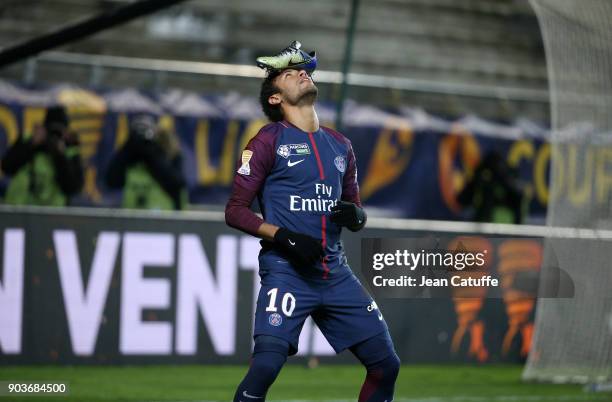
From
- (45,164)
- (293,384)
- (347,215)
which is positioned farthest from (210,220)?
(347,215)

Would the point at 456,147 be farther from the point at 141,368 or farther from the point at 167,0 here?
the point at 167,0

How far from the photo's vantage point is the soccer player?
5.33m

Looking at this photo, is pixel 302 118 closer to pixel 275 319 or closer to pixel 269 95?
pixel 269 95

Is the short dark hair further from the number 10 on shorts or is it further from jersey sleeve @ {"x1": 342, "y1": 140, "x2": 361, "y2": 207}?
the number 10 on shorts

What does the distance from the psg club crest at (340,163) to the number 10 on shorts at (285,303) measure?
0.67 m

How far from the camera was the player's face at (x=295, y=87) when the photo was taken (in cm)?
558

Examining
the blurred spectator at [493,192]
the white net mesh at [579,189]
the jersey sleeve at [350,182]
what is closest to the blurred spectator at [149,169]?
the blurred spectator at [493,192]

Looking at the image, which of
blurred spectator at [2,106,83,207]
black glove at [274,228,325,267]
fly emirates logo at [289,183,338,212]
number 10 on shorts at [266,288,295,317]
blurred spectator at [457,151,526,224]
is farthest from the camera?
blurred spectator at [457,151,526,224]

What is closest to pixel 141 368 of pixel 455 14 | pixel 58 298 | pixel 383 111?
pixel 58 298

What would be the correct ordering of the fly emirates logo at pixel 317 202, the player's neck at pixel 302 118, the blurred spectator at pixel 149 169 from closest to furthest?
the fly emirates logo at pixel 317 202, the player's neck at pixel 302 118, the blurred spectator at pixel 149 169

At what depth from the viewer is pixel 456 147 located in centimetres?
1182

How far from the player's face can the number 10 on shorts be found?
0.91 metres

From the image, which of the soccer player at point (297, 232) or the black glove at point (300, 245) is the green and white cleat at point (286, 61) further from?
the black glove at point (300, 245)
